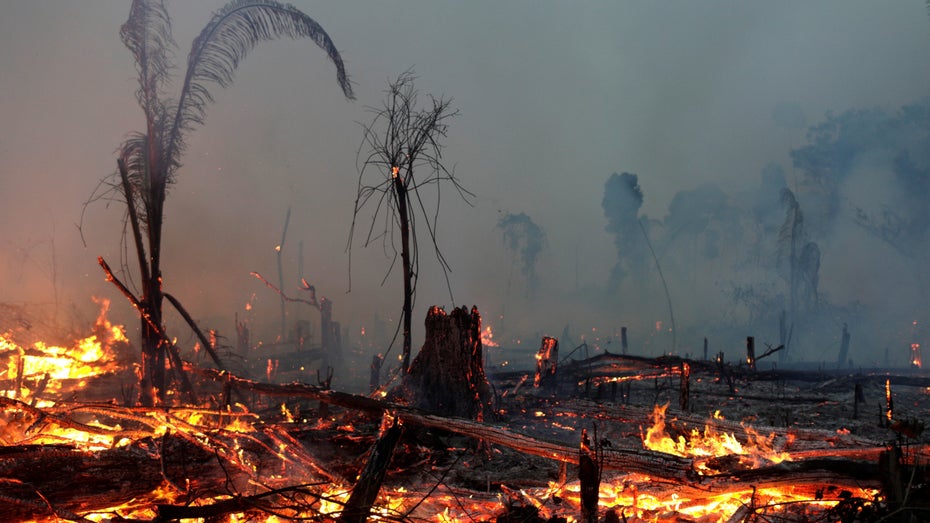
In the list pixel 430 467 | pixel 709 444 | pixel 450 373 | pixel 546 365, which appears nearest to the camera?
pixel 430 467

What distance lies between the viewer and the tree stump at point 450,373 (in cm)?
835

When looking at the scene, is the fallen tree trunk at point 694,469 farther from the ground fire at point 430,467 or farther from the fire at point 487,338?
the fire at point 487,338

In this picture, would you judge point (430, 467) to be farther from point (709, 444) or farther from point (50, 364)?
point (50, 364)

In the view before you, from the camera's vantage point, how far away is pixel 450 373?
8438mm

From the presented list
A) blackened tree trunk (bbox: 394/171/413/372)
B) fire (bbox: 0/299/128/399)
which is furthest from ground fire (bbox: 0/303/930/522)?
fire (bbox: 0/299/128/399)

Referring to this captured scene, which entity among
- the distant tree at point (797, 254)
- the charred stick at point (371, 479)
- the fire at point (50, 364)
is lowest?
the fire at point (50, 364)

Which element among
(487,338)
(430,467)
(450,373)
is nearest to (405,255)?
(450,373)

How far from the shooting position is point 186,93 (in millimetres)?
9289

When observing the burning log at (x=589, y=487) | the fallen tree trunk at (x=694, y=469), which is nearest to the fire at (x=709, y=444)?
the fallen tree trunk at (x=694, y=469)

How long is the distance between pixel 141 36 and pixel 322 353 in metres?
32.7

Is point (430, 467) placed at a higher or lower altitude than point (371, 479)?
lower

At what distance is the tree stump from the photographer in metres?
8.35

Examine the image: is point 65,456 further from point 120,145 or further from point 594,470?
point 120,145

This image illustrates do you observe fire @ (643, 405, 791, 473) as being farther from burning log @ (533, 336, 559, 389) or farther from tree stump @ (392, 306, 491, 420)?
burning log @ (533, 336, 559, 389)
